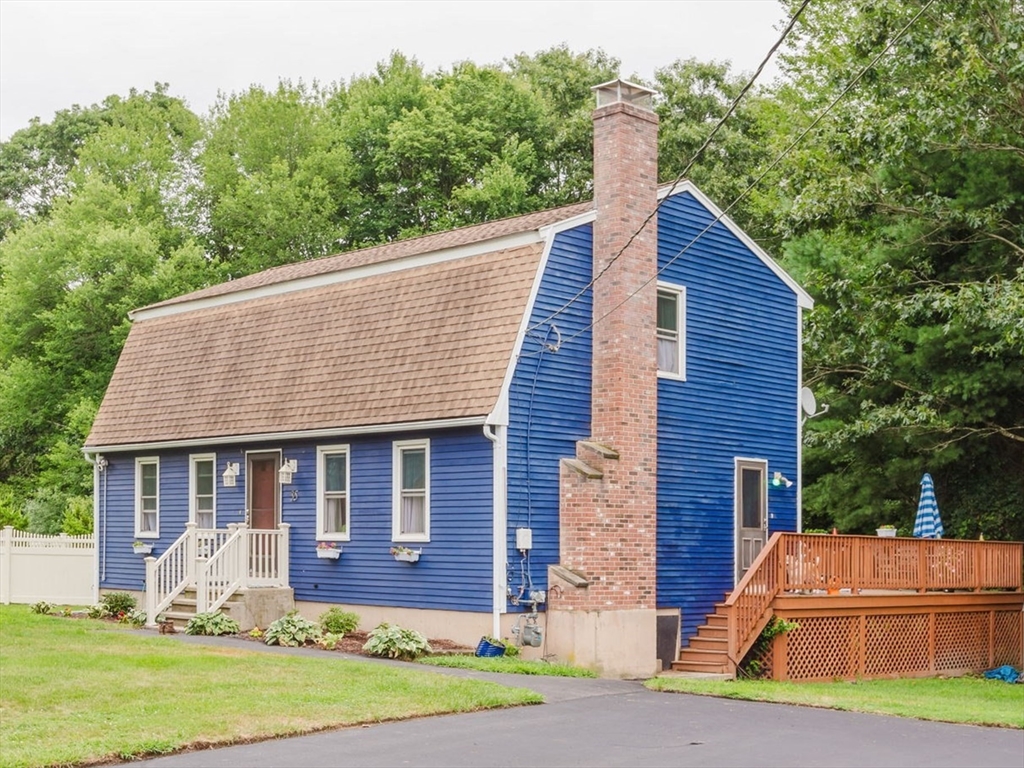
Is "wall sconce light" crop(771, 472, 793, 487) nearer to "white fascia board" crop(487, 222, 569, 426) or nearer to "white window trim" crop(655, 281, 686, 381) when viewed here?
"white window trim" crop(655, 281, 686, 381)

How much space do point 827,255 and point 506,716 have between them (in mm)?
16567

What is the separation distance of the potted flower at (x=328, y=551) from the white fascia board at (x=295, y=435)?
1678 millimetres

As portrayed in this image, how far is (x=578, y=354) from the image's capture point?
19.2m

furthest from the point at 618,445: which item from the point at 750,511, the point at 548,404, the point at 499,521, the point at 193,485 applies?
the point at 193,485

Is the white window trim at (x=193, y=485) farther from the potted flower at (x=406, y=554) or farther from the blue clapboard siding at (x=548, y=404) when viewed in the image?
the blue clapboard siding at (x=548, y=404)

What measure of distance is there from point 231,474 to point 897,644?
11.2 m

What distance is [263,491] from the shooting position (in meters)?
22.1

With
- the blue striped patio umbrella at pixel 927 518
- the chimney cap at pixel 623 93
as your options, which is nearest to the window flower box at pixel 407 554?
the chimney cap at pixel 623 93

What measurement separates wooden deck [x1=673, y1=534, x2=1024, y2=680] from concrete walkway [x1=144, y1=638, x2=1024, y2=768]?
407 cm

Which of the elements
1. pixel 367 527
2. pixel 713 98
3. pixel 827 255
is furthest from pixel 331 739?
pixel 713 98

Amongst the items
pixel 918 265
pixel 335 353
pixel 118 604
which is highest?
pixel 918 265

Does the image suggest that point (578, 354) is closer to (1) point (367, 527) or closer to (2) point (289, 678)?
(1) point (367, 527)

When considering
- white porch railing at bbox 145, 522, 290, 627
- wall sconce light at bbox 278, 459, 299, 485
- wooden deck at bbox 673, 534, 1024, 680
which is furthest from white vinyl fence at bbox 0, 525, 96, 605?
wooden deck at bbox 673, 534, 1024, 680

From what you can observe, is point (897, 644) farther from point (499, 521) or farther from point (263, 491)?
point (263, 491)
